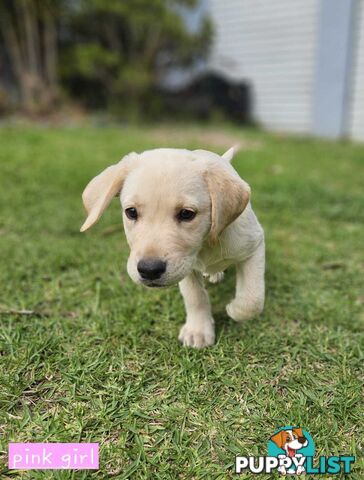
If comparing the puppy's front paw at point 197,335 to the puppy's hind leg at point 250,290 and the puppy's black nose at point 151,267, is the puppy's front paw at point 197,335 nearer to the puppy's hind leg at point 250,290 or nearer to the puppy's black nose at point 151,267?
the puppy's hind leg at point 250,290

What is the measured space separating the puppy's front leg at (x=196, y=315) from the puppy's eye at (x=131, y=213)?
0.53m

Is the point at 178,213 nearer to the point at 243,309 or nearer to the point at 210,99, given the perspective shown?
the point at 243,309

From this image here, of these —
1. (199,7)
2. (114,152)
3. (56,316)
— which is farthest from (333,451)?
(199,7)

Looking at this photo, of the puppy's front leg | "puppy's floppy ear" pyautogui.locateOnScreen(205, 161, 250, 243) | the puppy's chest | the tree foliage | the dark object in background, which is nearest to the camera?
"puppy's floppy ear" pyautogui.locateOnScreen(205, 161, 250, 243)

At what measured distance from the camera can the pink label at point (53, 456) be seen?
175 centimetres

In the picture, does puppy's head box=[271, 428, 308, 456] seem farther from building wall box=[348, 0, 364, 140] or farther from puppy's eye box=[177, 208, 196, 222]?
building wall box=[348, 0, 364, 140]

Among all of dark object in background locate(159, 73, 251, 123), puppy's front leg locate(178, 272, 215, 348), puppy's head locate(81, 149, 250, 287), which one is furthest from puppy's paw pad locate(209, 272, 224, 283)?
dark object in background locate(159, 73, 251, 123)

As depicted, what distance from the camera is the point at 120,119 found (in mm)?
11977

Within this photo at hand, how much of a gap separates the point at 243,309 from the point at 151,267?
763mm

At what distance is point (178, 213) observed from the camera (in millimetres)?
2049

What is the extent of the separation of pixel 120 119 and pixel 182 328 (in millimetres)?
10227

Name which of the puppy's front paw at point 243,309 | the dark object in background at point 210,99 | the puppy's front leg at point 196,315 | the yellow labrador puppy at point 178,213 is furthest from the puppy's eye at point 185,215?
the dark object in background at point 210,99

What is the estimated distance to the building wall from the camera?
10547 mm

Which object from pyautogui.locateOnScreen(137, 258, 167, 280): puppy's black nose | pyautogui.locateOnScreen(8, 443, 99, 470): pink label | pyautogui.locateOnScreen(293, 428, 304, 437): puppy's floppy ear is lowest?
pyautogui.locateOnScreen(293, 428, 304, 437): puppy's floppy ear
